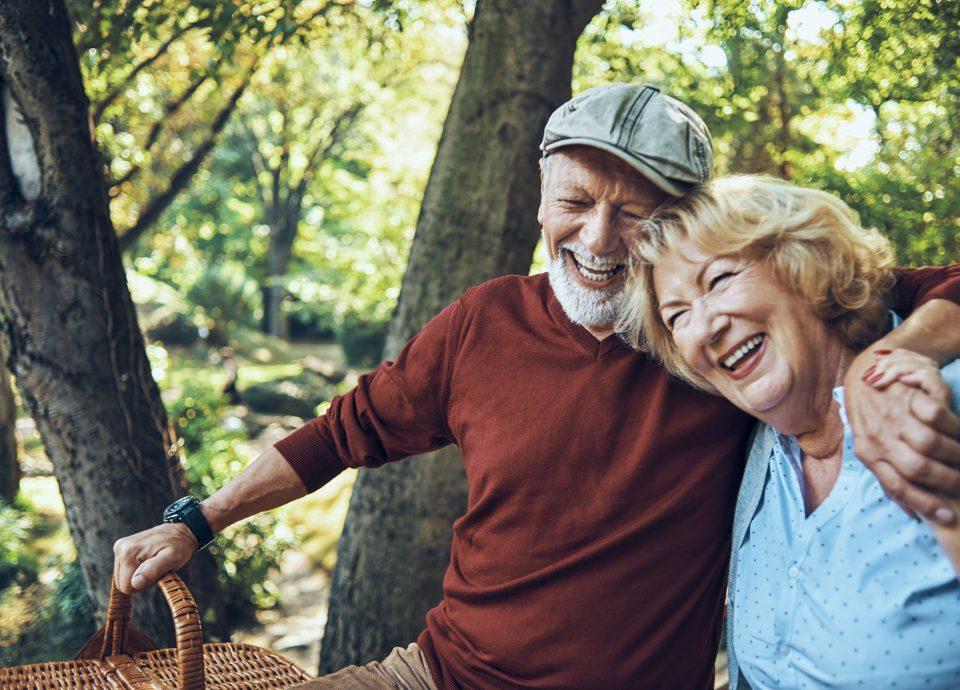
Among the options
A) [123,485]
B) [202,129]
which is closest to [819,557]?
[123,485]

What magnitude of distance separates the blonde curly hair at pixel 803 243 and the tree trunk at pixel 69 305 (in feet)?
7.22

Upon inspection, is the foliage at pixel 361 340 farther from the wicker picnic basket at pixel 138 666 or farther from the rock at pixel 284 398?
the wicker picnic basket at pixel 138 666

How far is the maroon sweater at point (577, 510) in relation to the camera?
201 centimetres

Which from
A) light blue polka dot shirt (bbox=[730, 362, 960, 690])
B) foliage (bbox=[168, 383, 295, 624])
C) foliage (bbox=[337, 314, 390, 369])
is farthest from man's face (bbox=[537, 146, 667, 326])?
foliage (bbox=[337, 314, 390, 369])

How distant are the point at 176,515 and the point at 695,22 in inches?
139

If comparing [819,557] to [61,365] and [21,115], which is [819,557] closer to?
[61,365]

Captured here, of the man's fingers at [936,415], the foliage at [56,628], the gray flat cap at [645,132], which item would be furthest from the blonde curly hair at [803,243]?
the foliage at [56,628]

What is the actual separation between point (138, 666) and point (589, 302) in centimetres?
155

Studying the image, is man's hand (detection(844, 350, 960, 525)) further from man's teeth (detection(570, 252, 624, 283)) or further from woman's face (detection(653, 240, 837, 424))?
man's teeth (detection(570, 252, 624, 283))

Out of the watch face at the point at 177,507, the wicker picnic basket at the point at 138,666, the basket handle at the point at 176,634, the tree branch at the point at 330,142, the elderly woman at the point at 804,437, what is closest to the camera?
the elderly woman at the point at 804,437

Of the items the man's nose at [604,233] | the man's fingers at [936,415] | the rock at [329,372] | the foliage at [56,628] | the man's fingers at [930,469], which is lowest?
the rock at [329,372]

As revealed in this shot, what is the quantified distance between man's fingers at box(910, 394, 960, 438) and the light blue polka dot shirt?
20 centimetres

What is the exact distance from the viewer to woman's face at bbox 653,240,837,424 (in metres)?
1.73

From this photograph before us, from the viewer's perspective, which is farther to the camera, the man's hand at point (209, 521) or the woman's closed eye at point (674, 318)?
the man's hand at point (209, 521)
